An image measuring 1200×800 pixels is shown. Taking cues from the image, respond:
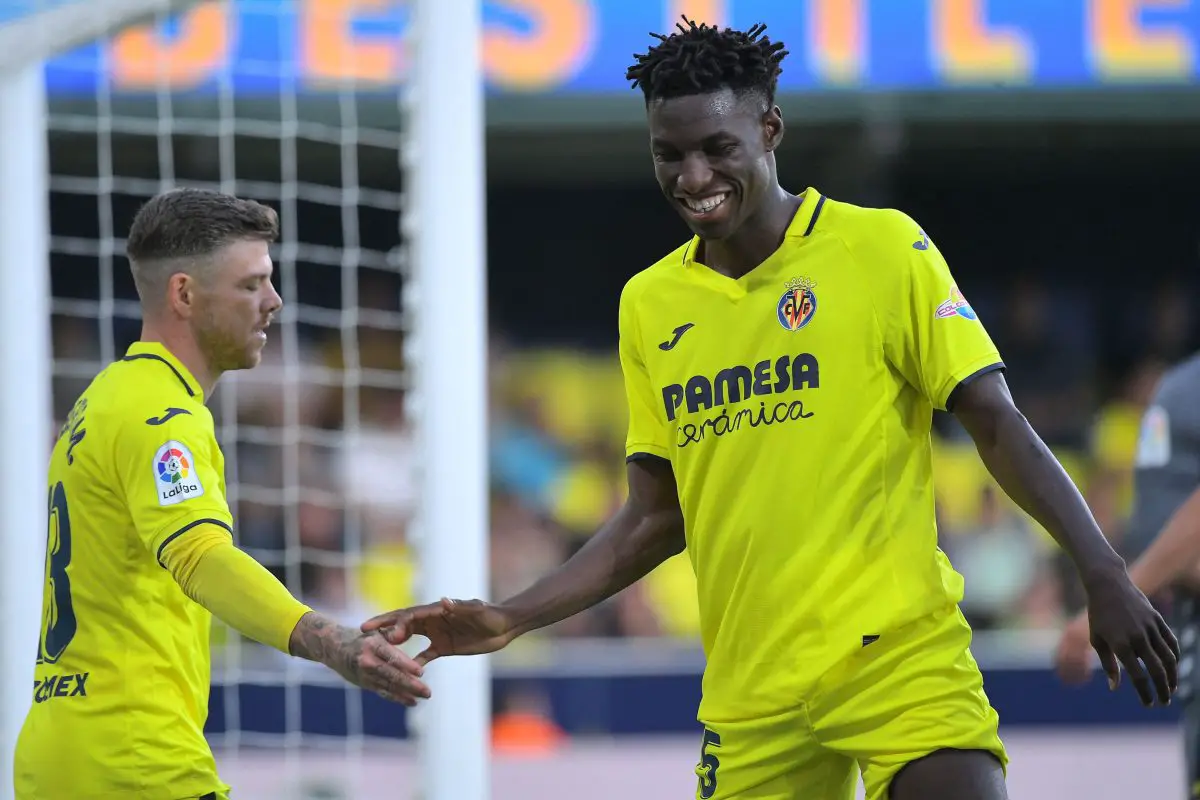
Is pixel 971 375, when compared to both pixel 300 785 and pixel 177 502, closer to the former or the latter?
pixel 177 502

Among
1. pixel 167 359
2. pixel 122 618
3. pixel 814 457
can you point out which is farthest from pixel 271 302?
pixel 814 457

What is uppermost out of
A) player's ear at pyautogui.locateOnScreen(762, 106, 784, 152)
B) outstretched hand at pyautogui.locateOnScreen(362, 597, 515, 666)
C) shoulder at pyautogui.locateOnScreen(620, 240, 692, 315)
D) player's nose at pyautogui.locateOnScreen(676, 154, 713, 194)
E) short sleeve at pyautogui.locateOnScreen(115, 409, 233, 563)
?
player's ear at pyautogui.locateOnScreen(762, 106, 784, 152)

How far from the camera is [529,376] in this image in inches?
482

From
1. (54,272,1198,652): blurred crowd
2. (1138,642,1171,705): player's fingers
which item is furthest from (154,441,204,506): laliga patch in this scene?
(54,272,1198,652): blurred crowd

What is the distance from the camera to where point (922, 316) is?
3.29 metres

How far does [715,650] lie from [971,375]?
77cm

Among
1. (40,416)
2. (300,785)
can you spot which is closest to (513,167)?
(300,785)

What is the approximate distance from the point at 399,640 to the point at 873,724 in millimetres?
985

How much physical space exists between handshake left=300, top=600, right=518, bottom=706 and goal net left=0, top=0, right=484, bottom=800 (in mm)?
1739

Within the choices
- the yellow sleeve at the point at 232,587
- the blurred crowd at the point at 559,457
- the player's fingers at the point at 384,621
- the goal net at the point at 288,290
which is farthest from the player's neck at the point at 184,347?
the blurred crowd at the point at 559,457

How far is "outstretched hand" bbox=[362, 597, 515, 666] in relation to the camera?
146 inches

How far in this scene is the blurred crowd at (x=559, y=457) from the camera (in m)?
10.3

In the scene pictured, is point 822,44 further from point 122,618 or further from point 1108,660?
point 1108,660

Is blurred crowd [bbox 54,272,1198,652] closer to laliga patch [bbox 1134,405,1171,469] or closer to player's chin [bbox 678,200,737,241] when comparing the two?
laliga patch [bbox 1134,405,1171,469]
